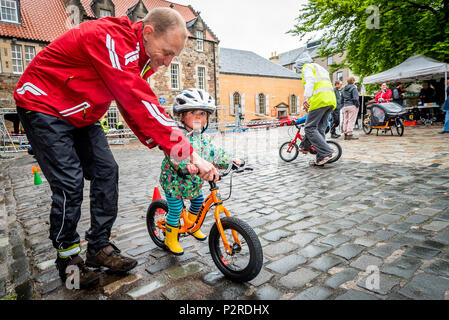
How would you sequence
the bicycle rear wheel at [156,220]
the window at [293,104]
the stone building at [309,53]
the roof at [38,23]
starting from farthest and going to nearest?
the stone building at [309,53] → the window at [293,104] → the roof at [38,23] → the bicycle rear wheel at [156,220]

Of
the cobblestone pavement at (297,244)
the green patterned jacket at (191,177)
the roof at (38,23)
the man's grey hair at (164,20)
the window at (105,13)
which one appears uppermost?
the window at (105,13)

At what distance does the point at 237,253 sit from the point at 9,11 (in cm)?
2683

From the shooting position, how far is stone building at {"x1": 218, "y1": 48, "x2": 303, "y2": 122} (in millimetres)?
37969

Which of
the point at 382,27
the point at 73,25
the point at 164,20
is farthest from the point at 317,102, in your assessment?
the point at 73,25

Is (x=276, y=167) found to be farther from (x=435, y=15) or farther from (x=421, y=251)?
(x=435, y=15)

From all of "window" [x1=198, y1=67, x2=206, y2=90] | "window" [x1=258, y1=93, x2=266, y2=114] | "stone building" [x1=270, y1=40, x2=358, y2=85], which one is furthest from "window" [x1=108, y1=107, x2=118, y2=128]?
"stone building" [x1=270, y1=40, x2=358, y2=85]

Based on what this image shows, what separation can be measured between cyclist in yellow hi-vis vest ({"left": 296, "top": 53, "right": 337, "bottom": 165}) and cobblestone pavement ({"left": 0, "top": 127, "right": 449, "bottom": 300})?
1.03m

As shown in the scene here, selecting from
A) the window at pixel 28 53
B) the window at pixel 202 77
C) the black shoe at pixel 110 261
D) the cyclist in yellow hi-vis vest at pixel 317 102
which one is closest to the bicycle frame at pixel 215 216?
the black shoe at pixel 110 261

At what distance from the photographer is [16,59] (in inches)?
803

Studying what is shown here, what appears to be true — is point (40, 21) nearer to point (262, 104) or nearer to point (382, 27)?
point (382, 27)

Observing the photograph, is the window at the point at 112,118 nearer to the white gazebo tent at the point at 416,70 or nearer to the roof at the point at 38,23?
the roof at the point at 38,23

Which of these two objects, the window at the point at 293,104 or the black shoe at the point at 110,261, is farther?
the window at the point at 293,104

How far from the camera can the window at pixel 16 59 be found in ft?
66.4

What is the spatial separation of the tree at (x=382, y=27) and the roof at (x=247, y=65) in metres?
21.9
